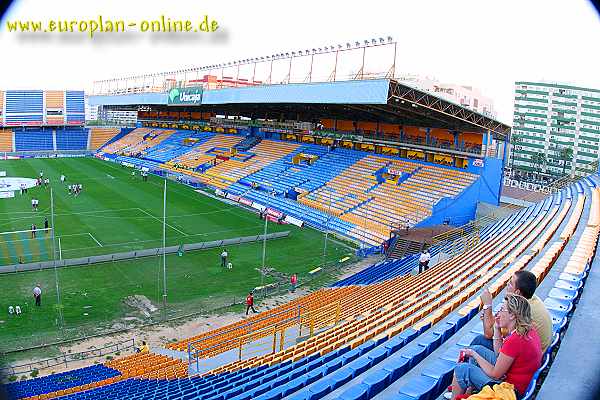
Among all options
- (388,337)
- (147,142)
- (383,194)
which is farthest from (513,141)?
(388,337)

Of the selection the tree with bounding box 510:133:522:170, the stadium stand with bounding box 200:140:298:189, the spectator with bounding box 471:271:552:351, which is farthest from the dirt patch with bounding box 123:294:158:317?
the tree with bounding box 510:133:522:170

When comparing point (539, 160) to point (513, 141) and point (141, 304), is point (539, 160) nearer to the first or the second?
point (513, 141)

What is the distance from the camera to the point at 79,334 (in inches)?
597

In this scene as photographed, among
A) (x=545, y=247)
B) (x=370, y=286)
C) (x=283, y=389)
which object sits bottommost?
(x=370, y=286)

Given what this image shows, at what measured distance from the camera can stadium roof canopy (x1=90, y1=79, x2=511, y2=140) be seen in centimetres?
2798

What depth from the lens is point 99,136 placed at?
7088cm

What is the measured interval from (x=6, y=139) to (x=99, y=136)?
11.7 m

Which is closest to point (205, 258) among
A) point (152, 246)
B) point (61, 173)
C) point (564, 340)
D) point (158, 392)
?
point (152, 246)

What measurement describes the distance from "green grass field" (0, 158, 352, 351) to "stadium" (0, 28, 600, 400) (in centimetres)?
13

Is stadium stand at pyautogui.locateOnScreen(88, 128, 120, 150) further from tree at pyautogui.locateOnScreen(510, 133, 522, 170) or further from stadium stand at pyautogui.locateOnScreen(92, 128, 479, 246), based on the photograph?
tree at pyautogui.locateOnScreen(510, 133, 522, 170)

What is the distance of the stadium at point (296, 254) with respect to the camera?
8180 mm

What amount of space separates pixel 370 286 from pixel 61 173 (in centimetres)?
4031

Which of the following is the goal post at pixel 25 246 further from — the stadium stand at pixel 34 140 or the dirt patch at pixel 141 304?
the stadium stand at pixel 34 140

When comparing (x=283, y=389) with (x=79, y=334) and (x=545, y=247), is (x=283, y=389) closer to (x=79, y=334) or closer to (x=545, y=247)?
(x=545, y=247)
